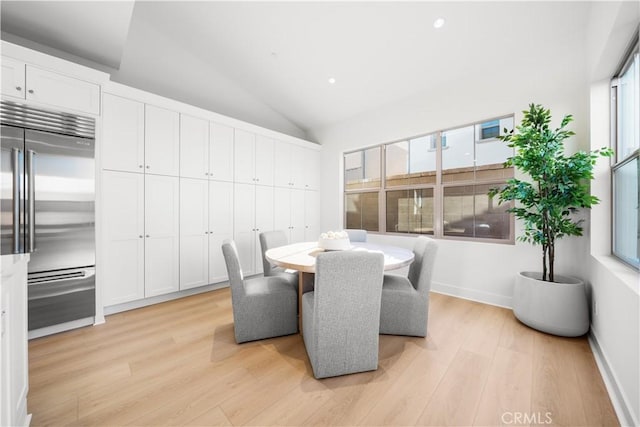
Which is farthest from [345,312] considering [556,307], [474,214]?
[474,214]

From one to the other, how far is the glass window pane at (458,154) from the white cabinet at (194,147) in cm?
325

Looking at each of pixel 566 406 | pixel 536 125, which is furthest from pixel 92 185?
pixel 536 125

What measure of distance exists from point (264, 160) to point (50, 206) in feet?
8.24

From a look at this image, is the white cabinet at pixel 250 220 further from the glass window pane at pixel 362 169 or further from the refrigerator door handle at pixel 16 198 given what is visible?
the refrigerator door handle at pixel 16 198

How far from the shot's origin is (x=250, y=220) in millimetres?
3928

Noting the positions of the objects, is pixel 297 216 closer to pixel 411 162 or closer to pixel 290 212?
pixel 290 212

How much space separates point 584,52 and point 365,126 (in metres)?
2.56

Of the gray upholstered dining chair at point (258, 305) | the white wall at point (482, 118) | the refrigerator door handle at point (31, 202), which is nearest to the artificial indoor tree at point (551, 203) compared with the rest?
the white wall at point (482, 118)

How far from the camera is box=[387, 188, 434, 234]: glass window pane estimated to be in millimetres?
3646

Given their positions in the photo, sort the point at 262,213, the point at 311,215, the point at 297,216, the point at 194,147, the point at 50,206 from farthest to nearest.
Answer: the point at 311,215
the point at 297,216
the point at 262,213
the point at 194,147
the point at 50,206

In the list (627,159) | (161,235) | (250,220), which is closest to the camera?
(627,159)

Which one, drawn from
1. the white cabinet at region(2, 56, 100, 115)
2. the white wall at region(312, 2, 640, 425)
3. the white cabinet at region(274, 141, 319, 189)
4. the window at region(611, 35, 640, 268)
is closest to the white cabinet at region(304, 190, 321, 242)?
the white cabinet at region(274, 141, 319, 189)

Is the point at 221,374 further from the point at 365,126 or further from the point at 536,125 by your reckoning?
the point at 365,126

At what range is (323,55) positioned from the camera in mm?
3248
